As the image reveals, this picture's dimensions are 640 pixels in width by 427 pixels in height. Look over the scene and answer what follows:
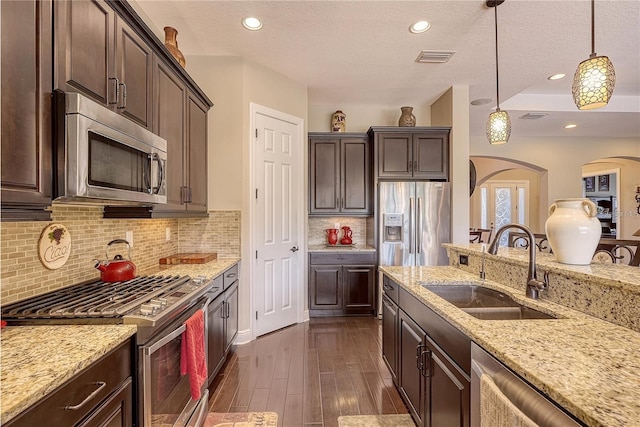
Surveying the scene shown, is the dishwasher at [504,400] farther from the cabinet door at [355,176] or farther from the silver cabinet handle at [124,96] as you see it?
the cabinet door at [355,176]

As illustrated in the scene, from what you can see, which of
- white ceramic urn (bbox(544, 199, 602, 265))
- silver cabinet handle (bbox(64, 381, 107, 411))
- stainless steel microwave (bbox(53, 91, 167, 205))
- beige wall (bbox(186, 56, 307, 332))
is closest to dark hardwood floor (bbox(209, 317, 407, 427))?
beige wall (bbox(186, 56, 307, 332))

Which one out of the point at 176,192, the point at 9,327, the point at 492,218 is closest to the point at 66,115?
the point at 9,327

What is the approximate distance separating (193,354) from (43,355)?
82 centimetres

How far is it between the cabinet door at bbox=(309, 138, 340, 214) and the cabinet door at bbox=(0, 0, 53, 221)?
131 inches

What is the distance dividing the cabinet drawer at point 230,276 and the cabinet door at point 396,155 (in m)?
2.32

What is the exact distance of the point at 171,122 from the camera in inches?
93.5

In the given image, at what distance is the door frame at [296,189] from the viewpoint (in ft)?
10.9

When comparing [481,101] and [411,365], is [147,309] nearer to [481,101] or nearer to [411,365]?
[411,365]

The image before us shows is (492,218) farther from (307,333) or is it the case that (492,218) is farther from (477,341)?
(477,341)

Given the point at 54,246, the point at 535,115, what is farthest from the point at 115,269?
the point at 535,115

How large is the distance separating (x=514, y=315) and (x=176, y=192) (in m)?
2.45

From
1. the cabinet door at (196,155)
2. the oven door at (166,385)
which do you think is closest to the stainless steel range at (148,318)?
the oven door at (166,385)

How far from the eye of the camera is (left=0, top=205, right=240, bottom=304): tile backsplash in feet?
4.67

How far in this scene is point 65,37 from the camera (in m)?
1.29
